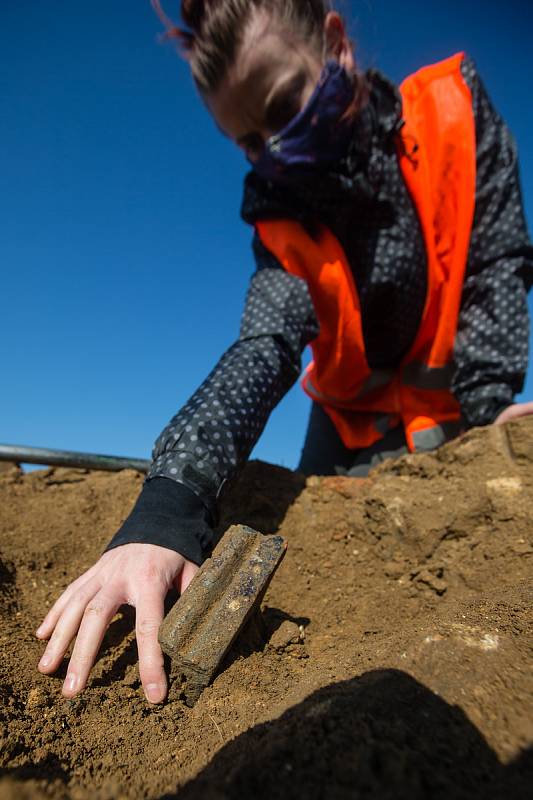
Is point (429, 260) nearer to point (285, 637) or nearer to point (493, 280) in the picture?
point (493, 280)

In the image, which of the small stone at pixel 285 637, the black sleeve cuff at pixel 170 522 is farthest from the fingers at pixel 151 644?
the small stone at pixel 285 637

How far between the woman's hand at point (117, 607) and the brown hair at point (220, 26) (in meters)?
1.96

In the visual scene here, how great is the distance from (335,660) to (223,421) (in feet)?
2.44

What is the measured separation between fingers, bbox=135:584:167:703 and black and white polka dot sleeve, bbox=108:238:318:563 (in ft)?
0.45

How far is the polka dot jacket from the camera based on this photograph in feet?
6.26

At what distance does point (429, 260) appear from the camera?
7.36ft

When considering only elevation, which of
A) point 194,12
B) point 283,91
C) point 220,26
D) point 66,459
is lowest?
point 66,459

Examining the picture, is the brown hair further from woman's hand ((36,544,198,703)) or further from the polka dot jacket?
woman's hand ((36,544,198,703))

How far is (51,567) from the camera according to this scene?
1454 millimetres

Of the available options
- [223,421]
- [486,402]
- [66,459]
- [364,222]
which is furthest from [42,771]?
[364,222]

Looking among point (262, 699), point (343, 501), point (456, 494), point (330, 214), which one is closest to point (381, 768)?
point (262, 699)

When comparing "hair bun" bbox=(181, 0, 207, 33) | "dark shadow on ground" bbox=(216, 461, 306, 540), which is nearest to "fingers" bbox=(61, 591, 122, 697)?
"dark shadow on ground" bbox=(216, 461, 306, 540)

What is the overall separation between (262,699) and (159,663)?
22cm

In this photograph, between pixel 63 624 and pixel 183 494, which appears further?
pixel 183 494
